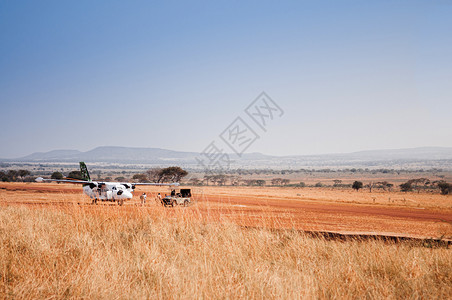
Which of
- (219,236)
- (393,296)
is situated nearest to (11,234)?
(219,236)

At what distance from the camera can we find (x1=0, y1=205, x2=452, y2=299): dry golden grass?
4.96 metres

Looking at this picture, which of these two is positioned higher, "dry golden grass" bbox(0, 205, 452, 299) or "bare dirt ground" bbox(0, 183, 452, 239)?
"dry golden grass" bbox(0, 205, 452, 299)

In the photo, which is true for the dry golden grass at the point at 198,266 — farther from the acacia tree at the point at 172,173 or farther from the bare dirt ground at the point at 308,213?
the acacia tree at the point at 172,173

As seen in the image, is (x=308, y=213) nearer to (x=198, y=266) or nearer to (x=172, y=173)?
(x=198, y=266)

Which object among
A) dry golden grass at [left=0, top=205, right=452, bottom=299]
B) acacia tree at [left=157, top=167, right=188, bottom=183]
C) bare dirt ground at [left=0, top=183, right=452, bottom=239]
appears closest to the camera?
dry golden grass at [left=0, top=205, right=452, bottom=299]

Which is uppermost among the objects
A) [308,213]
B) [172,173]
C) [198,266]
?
[198,266]

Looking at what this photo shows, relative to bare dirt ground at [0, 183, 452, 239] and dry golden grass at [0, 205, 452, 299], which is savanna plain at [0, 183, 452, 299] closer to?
dry golden grass at [0, 205, 452, 299]

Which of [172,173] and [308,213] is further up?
[172,173]

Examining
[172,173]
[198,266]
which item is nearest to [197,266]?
[198,266]

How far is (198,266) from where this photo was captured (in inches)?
231

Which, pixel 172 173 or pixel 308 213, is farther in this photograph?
pixel 172 173

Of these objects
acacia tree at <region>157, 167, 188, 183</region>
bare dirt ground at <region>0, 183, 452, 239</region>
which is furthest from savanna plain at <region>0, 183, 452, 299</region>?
acacia tree at <region>157, 167, 188, 183</region>

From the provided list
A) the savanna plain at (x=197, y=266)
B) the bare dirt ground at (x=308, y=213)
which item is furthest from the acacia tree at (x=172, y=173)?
the savanna plain at (x=197, y=266)

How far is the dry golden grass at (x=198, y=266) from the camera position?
4961mm
